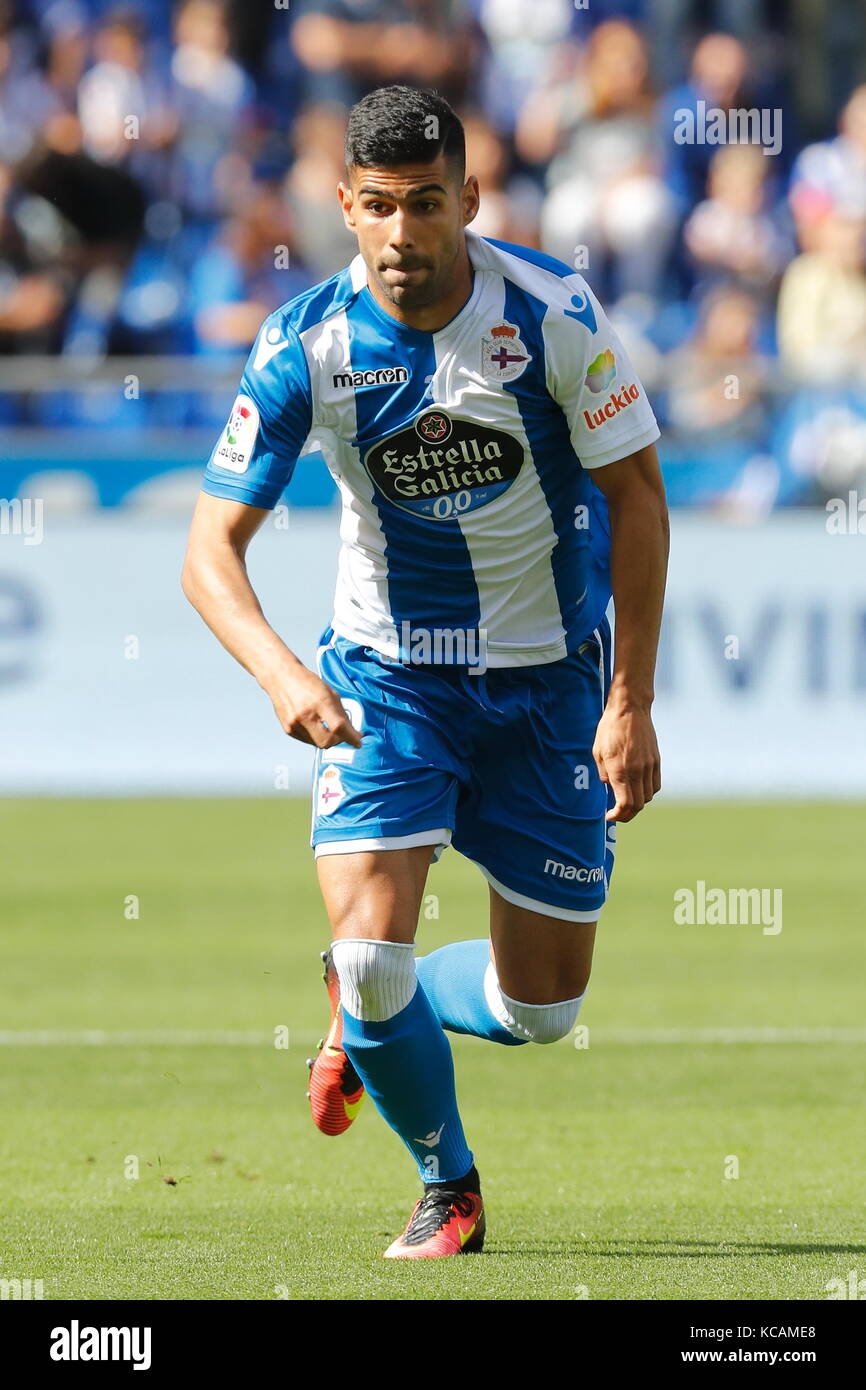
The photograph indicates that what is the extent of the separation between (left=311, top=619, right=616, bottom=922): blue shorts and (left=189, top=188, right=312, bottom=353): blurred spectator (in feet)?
33.0

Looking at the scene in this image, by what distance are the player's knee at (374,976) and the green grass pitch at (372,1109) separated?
1.91 ft

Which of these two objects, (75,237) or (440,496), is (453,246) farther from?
(75,237)

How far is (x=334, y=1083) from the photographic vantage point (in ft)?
18.9

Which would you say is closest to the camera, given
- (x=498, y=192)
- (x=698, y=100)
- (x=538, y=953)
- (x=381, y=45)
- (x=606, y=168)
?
(x=538, y=953)

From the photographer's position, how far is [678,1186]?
602 cm

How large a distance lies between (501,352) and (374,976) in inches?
60.2

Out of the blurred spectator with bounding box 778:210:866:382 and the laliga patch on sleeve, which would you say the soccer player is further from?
the blurred spectator with bounding box 778:210:866:382

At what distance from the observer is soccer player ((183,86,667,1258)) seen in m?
5.04

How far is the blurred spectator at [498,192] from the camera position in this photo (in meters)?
15.2

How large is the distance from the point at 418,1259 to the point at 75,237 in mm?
11801

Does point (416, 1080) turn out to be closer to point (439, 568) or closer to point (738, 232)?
point (439, 568)

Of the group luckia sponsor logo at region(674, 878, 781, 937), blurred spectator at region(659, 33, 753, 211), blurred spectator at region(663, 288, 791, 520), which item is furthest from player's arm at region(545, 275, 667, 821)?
blurred spectator at region(659, 33, 753, 211)

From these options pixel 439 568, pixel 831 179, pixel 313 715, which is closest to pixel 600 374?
pixel 439 568
